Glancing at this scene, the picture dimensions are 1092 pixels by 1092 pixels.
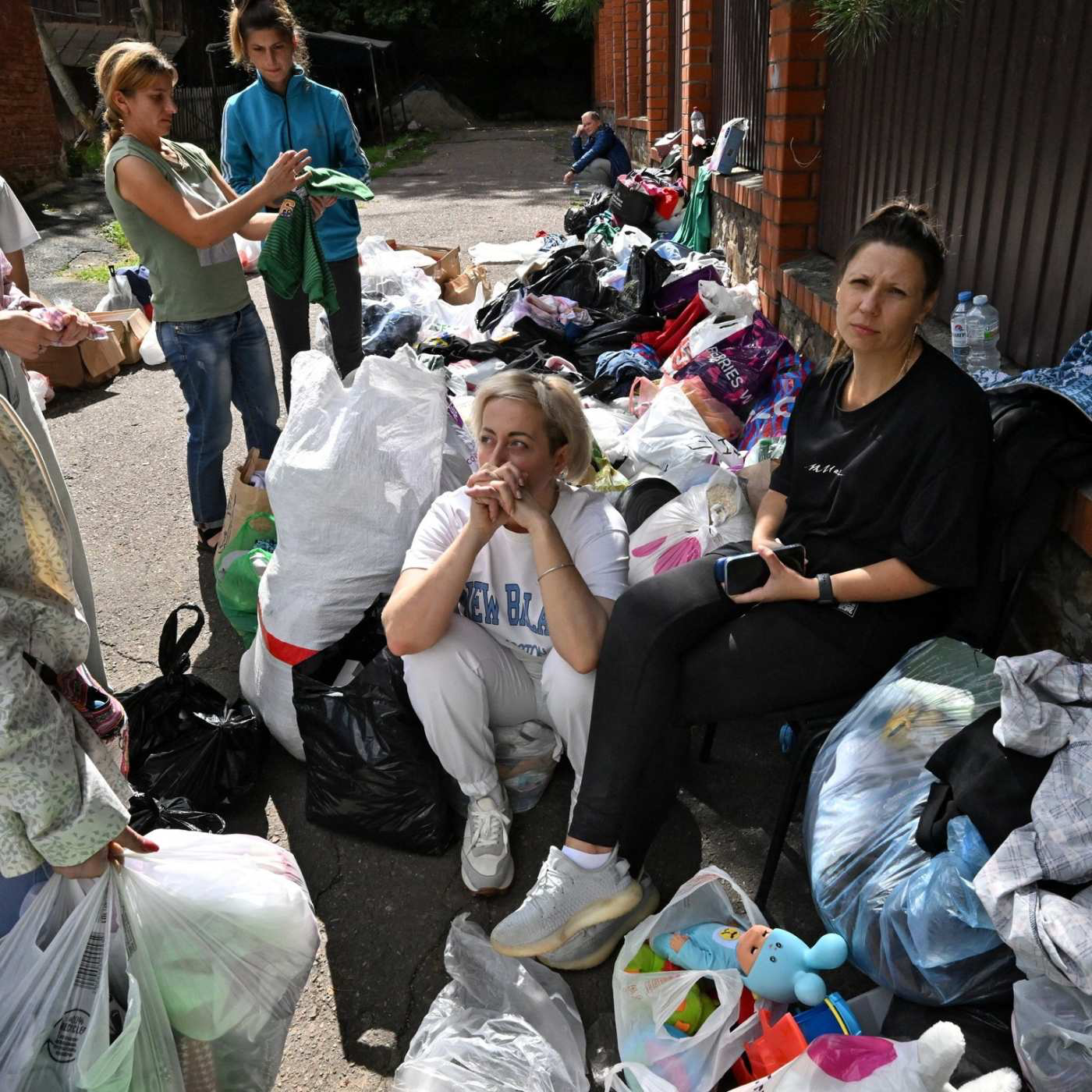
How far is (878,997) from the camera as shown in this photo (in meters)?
1.70

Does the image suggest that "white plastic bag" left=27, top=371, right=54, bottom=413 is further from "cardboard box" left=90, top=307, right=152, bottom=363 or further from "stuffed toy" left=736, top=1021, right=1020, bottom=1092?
"stuffed toy" left=736, top=1021, right=1020, bottom=1092

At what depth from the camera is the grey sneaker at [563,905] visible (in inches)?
77.7

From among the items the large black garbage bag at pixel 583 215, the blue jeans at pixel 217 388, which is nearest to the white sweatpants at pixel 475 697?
the blue jeans at pixel 217 388

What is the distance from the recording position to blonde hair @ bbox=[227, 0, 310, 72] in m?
3.74

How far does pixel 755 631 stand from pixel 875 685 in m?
0.28

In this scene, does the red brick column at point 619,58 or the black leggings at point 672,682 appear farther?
the red brick column at point 619,58

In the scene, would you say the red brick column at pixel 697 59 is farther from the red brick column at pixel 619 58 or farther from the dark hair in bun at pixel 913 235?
the dark hair in bun at pixel 913 235

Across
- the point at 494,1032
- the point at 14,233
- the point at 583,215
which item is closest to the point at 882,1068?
the point at 494,1032

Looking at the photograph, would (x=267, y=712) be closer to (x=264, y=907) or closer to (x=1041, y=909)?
(x=264, y=907)

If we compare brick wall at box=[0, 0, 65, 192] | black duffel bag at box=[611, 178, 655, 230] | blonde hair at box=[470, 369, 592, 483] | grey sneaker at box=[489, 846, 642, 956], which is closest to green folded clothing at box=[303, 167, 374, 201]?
blonde hair at box=[470, 369, 592, 483]

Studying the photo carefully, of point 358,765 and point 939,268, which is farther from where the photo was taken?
point 358,765

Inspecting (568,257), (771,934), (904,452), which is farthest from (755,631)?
(568,257)

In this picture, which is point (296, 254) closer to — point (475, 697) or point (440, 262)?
point (475, 697)

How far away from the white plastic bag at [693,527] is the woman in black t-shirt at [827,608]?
46 cm
